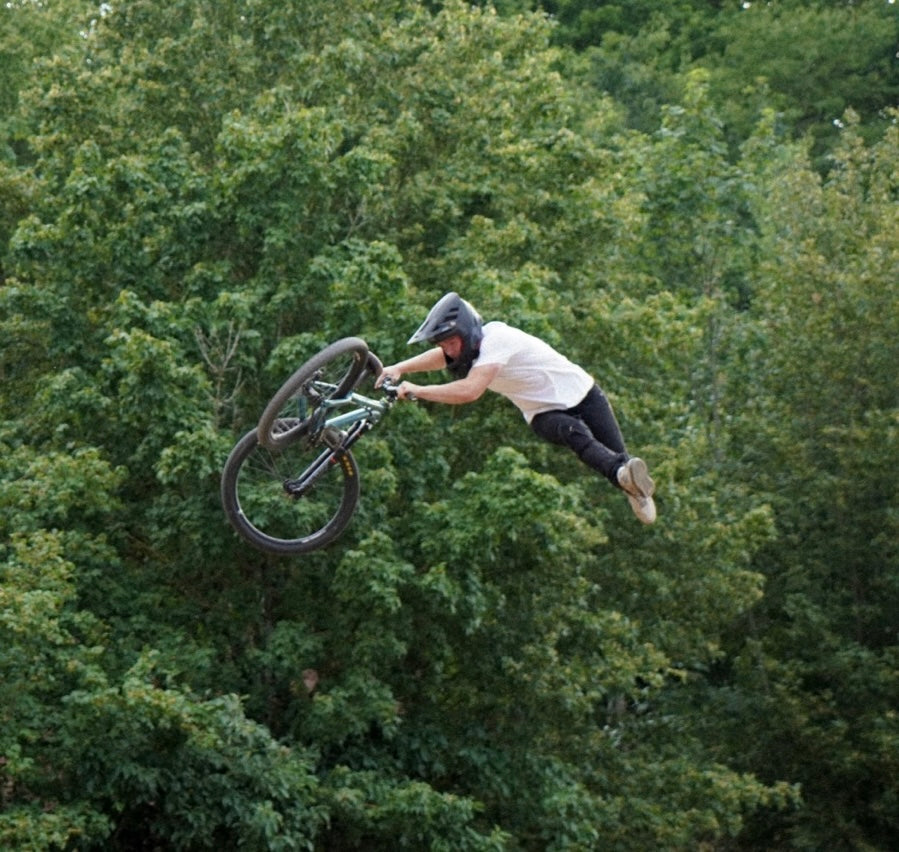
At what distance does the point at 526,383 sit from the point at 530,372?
9cm

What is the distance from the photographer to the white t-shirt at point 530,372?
33.7ft

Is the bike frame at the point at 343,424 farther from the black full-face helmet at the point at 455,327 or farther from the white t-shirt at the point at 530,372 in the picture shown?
the white t-shirt at the point at 530,372

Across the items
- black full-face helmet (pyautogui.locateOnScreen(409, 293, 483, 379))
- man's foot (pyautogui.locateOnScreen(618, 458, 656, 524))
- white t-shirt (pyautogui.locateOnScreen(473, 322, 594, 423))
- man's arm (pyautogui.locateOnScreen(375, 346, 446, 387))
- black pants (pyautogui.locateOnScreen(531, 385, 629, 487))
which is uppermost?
black full-face helmet (pyautogui.locateOnScreen(409, 293, 483, 379))

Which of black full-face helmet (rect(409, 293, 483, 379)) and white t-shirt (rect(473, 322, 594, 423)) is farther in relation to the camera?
white t-shirt (rect(473, 322, 594, 423))

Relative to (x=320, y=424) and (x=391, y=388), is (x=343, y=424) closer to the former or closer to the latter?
(x=320, y=424)

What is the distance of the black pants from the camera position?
35.1 ft

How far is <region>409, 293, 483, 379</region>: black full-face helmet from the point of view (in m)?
10.1

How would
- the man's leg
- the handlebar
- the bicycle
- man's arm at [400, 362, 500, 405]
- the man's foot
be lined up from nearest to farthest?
1. the handlebar
2. man's arm at [400, 362, 500, 405]
3. the bicycle
4. the man's foot
5. the man's leg

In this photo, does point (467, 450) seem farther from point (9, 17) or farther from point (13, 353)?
point (9, 17)

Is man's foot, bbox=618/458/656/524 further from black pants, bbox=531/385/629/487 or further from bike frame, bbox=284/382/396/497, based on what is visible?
bike frame, bbox=284/382/396/497

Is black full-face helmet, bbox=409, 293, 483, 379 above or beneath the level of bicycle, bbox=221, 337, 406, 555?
above

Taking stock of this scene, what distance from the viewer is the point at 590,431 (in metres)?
10.9

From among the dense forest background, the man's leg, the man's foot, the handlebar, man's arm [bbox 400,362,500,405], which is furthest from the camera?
the dense forest background

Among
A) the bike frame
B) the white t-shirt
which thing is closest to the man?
the white t-shirt
